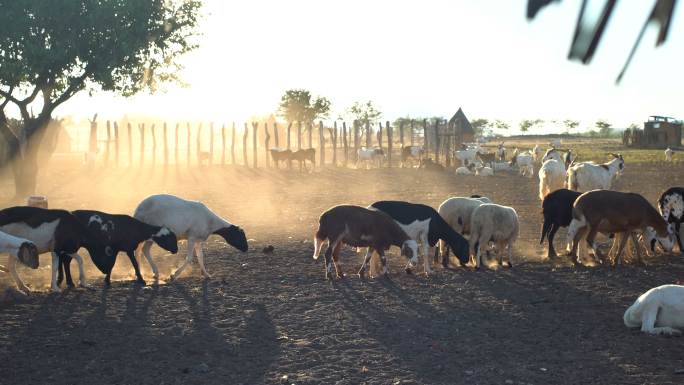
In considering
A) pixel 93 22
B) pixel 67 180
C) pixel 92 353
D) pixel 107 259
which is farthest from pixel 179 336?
pixel 67 180

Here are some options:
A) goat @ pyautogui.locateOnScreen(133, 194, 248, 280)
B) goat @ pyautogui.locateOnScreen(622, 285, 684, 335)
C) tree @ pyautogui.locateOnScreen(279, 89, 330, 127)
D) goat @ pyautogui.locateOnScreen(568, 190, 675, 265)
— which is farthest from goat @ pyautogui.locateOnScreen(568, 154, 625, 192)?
tree @ pyautogui.locateOnScreen(279, 89, 330, 127)

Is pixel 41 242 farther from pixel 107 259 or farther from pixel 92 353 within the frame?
pixel 92 353

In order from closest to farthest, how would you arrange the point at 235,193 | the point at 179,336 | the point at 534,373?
the point at 534,373 < the point at 179,336 < the point at 235,193

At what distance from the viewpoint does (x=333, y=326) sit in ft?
29.6

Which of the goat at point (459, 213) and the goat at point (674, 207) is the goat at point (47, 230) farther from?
the goat at point (674, 207)

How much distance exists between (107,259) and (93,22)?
16.8 meters

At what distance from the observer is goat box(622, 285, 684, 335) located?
8.23 meters

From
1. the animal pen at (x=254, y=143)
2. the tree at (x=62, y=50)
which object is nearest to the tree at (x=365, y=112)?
the animal pen at (x=254, y=143)

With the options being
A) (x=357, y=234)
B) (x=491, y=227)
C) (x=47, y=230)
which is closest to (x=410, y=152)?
(x=491, y=227)

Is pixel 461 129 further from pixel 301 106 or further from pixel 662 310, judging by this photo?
pixel 662 310

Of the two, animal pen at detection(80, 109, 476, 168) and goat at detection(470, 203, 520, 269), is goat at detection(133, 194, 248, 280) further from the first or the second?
animal pen at detection(80, 109, 476, 168)

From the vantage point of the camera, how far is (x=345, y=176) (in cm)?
3891

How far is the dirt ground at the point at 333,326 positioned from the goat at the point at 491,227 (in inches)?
20.4

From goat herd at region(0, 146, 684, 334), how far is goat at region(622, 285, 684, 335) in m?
4.43
